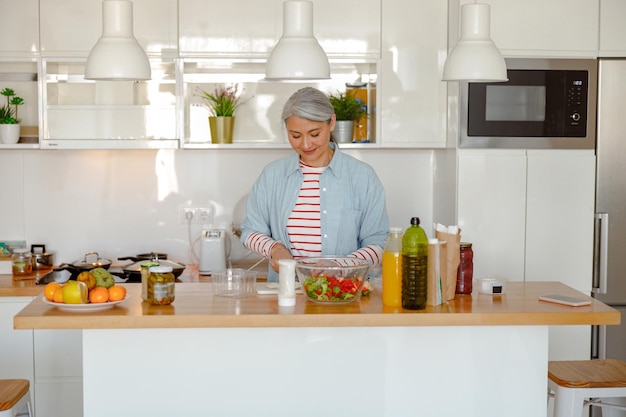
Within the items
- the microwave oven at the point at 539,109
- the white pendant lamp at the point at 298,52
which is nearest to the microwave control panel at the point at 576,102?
the microwave oven at the point at 539,109

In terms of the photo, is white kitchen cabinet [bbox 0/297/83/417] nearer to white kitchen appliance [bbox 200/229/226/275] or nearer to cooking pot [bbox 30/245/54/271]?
Answer: cooking pot [bbox 30/245/54/271]

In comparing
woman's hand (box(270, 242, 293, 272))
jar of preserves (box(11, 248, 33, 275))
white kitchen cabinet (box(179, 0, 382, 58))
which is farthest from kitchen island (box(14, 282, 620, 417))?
white kitchen cabinet (box(179, 0, 382, 58))

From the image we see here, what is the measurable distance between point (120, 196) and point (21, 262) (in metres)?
0.66

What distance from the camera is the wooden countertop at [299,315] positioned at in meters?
2.52

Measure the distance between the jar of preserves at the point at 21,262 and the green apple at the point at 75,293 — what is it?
1672 mm

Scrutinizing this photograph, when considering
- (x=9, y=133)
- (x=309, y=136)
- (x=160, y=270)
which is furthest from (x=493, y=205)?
(x=9, y=133)

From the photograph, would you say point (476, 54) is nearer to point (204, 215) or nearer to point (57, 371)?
point (204, 215)

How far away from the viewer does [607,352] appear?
405 centimetres

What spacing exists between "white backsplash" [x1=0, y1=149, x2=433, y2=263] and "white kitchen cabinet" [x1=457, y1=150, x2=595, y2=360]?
67cm

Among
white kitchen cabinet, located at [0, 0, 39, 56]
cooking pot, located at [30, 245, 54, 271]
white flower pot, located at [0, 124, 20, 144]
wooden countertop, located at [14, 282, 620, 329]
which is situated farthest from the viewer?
cooking pot, located at [30, 245, 54, 271]

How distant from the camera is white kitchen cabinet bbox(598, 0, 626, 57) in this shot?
3969 millimetres

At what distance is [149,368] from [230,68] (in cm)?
208

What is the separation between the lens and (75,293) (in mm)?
2580

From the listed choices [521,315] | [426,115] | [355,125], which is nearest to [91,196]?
[355,125]
